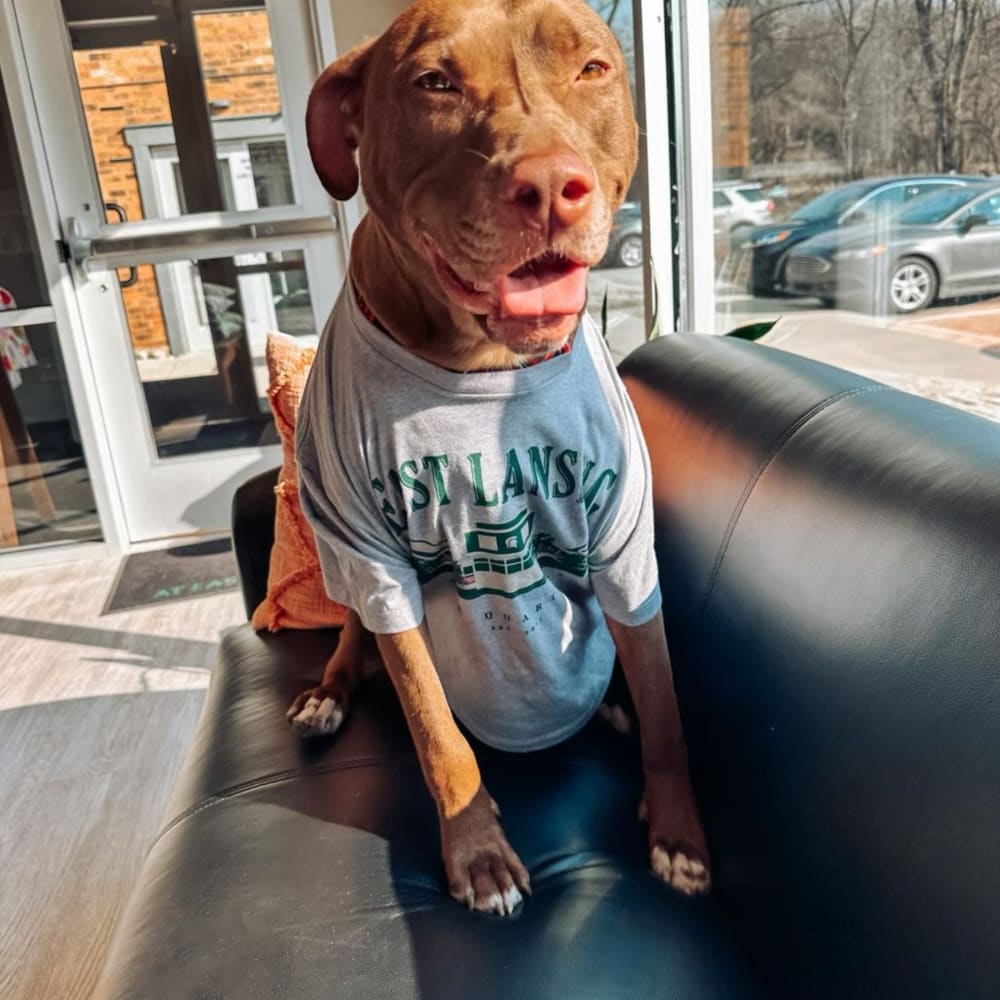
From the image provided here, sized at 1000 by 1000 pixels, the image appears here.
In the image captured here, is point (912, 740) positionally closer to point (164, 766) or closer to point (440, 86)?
point (440, 86)

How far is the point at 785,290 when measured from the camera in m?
→ 1.95

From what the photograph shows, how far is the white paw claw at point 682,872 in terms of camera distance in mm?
1039

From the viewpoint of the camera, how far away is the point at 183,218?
11.1ft

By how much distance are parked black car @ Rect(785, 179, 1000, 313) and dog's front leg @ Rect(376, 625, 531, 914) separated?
0.94 meters

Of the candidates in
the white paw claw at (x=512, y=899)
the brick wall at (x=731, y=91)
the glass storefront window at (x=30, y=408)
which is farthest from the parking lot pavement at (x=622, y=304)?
the glass storefront window at (x=30, y=408)

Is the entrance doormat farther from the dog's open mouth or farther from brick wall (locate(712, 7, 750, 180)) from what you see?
the dog's open mouth

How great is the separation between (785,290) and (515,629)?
1157 millimetres

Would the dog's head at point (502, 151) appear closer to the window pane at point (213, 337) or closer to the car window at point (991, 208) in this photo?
the car window at point (991, 208)

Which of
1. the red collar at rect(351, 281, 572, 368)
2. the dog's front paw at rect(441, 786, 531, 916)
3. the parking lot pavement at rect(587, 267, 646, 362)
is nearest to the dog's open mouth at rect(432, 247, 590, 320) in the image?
the red collar at rect(351, 281, 572, 368)

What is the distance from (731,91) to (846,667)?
5.38 ft

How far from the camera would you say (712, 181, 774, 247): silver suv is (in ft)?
6.48

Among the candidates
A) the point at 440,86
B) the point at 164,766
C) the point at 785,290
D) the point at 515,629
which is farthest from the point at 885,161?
the point at 164,766

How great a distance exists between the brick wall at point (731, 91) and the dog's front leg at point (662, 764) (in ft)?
4.32

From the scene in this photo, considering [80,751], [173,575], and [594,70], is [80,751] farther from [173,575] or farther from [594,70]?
[594,70]
